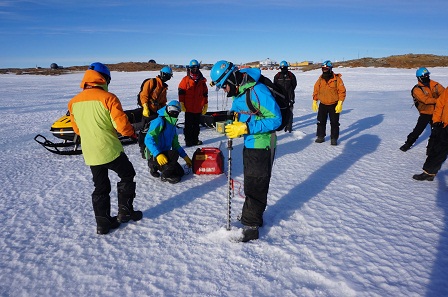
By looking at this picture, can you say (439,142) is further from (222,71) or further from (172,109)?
(172,109)

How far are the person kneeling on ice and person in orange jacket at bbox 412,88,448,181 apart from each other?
3.99 metres

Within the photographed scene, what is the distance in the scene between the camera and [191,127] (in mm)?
7059

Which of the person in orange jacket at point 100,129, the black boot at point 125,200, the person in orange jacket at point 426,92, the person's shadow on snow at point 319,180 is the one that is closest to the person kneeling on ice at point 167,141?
the black boot at point 125,200

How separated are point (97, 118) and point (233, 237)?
1.94 meters

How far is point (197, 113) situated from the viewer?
699cm

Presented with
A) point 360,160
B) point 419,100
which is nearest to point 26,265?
point 360,160

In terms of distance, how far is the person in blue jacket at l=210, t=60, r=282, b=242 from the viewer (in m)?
2.83

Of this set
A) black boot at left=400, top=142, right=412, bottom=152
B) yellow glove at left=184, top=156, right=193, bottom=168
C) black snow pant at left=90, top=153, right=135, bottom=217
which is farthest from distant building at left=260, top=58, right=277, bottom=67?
black snow pant at left=90, top=153, right=135, bottom=217

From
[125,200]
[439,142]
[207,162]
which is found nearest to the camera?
[125,200]

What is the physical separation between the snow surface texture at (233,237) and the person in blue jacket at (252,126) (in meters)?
0.39

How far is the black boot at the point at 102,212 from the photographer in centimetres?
329

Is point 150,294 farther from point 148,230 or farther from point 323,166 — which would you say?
point 323,166

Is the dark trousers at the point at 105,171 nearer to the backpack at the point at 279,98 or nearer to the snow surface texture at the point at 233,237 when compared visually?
the snow surface texture at the point at 233,237

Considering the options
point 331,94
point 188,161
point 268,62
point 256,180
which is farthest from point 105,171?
point 268,62
